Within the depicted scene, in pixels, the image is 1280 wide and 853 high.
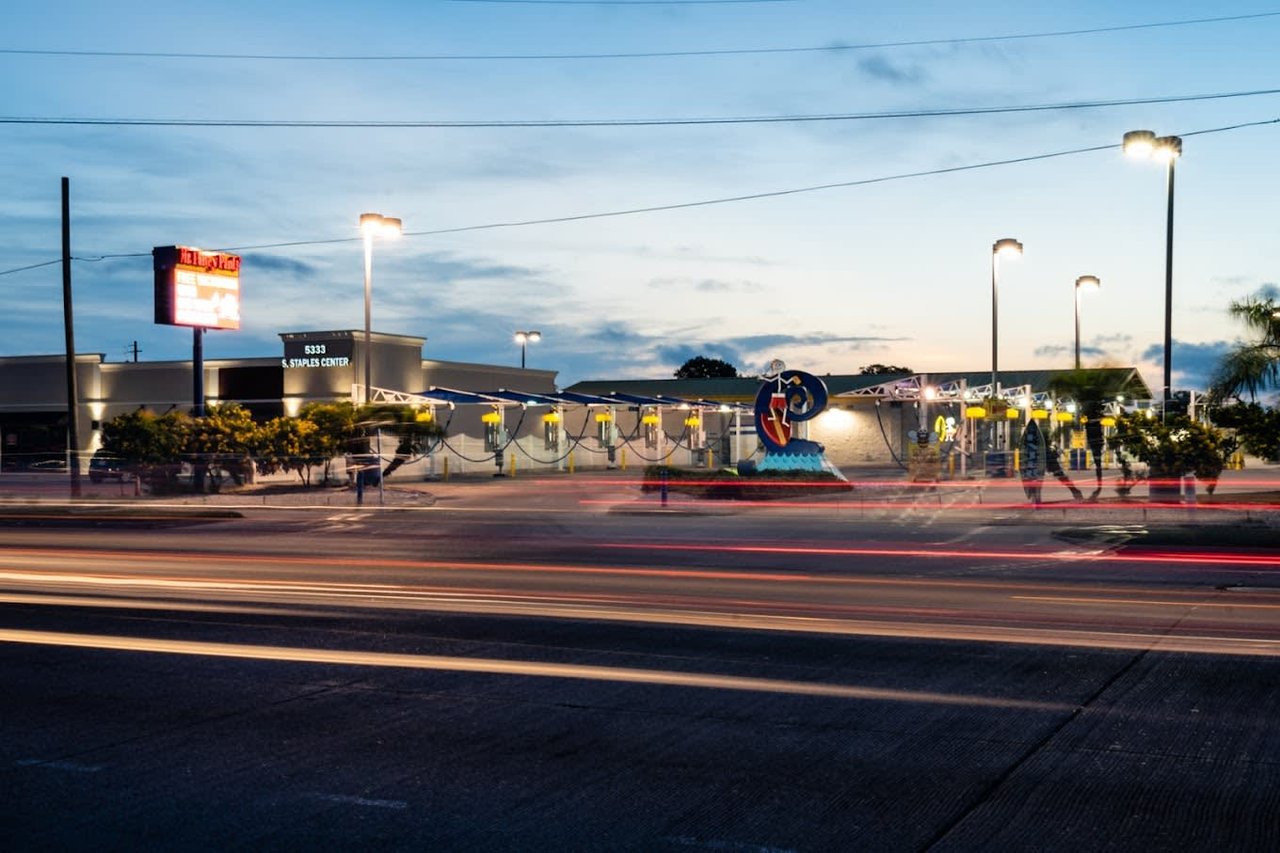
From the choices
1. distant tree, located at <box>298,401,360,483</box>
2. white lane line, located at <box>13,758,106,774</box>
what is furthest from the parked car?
white lane line, located at <box>13,758,106,774</box>

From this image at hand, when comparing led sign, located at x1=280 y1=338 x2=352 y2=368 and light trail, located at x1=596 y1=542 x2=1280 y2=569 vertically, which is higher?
led sign, located at x1=280 y1=338 x2=352 y2=368

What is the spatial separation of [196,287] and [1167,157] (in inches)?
1160

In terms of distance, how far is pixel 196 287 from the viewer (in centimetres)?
4253

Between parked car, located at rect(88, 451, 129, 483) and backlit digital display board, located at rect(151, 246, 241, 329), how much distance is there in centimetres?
454

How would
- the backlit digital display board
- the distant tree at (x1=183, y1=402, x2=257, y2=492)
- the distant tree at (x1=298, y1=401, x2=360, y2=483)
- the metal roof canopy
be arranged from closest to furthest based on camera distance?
the distant tree at (x1=183, y1=402, x2=257, y2=492) < the distant tree at (x1=298, y1=401, x2=360, y2=483) < the backlit digital display board < the metal roof canopy

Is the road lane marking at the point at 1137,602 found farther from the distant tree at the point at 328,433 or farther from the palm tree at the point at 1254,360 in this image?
the distant tree at the point at 328,433

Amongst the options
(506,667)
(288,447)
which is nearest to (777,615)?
(506,667)

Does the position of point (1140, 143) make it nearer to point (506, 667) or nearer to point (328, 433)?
point (506, 667)

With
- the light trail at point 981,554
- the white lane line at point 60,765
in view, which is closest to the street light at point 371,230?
the light trail at point 981,554

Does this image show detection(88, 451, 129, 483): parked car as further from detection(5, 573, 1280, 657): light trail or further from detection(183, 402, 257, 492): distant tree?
detection(5, 573, 1280, 657): light trail

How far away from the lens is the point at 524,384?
233 ft

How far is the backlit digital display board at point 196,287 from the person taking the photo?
4153 centimetres

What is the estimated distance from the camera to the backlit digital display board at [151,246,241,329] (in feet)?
136

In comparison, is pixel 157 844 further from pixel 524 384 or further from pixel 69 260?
pixel 524 384
